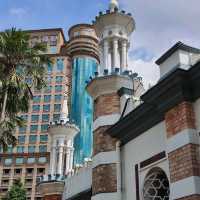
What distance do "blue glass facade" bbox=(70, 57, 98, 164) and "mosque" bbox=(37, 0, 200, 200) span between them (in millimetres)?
49549

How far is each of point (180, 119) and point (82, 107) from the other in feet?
243

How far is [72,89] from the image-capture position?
90312mm

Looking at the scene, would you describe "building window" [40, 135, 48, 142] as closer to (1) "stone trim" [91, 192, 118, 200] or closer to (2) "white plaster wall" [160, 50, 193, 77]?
(1) "stone trim" [91, 192, 118, 200]

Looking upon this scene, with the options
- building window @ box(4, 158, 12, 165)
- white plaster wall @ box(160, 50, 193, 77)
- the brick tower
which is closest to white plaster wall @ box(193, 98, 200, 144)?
white plaster wall @ box(160, 50, 193, 77)

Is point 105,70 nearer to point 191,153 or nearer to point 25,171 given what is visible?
point 191,153

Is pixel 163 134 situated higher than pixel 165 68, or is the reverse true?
pixel 165 68

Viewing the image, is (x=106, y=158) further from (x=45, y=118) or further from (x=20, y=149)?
(x=45, y=118)

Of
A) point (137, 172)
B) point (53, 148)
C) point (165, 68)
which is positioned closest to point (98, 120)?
point (137, 172)

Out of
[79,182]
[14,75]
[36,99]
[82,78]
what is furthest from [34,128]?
[14,75]

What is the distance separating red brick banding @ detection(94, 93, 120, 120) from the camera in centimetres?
1433

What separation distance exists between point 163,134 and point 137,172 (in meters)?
1.76

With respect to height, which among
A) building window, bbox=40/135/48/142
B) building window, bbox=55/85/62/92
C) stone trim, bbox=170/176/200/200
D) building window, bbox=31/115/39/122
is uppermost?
building window, bbox=55/85/62/92

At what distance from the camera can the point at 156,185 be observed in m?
11.8

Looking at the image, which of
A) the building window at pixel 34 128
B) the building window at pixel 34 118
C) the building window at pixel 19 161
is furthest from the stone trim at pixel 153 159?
the building window at pixel 34 118
